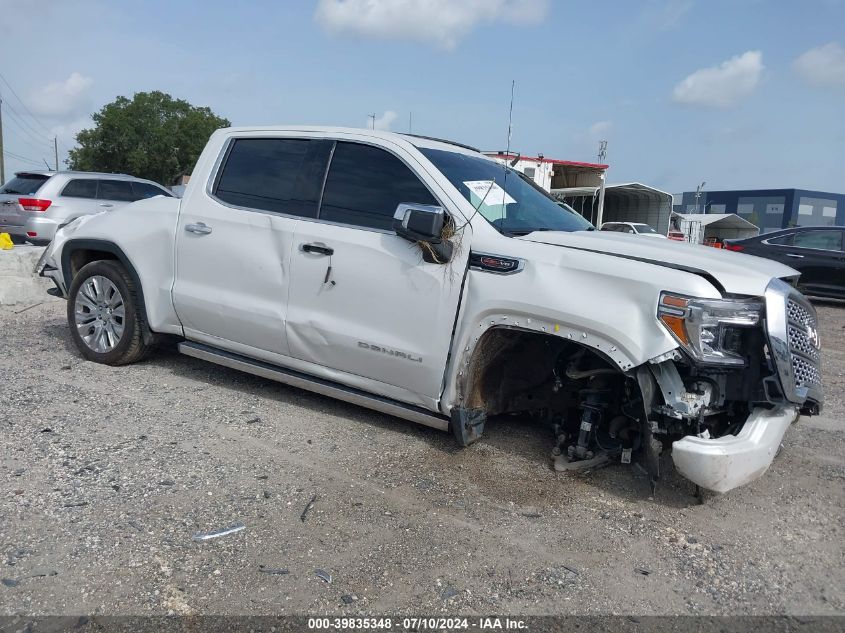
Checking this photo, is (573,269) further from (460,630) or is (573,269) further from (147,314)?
(147,314)

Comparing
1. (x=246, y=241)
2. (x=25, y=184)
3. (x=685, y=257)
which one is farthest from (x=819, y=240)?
(x=25, y=184)

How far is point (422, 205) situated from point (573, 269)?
0.94 metres

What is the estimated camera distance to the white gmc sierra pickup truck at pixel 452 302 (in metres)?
3.26

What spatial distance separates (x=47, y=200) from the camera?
11992mm

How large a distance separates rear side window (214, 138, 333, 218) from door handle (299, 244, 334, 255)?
0.23 m

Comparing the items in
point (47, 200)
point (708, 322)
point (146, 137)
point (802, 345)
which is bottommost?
point (802, 345)

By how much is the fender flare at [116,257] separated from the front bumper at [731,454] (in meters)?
3.95

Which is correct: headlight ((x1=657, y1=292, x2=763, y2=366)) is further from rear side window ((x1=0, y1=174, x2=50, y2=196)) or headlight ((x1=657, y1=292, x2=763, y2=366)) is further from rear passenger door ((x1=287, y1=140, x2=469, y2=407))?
rear side window ((x1=0, y1=174, x2=50, y2=196))

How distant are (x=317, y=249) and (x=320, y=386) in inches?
35.1

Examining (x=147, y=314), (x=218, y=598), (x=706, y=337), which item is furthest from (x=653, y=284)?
(x=147, y=314)

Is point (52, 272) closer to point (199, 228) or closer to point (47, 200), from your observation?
point (199, 228)

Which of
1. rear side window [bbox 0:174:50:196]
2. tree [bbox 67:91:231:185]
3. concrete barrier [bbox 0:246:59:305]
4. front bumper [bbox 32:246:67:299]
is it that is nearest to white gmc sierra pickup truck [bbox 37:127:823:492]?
front bumper [bbox 32:246:67:299]

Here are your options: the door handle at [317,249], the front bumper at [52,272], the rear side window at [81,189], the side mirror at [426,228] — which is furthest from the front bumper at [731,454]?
the rear side window at [81,189]

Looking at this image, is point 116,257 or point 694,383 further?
point 116,257
